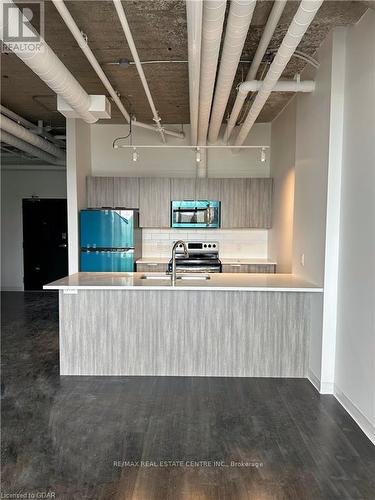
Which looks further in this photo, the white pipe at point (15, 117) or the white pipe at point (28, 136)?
the white pipe at point (15, 117)

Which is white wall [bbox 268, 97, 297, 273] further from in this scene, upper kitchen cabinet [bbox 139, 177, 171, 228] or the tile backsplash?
upper kitchen cabinet [bbox 139, 177, 171, 228]

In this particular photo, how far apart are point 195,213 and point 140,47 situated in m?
2.87

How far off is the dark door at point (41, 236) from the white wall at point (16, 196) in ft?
0.43

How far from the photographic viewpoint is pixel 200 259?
20.4 feet

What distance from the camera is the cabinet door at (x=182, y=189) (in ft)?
20.1

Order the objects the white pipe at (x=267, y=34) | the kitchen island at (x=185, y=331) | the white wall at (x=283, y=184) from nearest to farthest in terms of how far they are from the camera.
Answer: the white pipe at (x=267, y=34), the kitchen island at (x=185, y=331), the white wall at (x=283, y=184)

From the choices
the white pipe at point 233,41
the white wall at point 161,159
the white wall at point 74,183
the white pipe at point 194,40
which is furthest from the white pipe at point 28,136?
the white pipe at point 233,41

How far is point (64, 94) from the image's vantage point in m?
3.42

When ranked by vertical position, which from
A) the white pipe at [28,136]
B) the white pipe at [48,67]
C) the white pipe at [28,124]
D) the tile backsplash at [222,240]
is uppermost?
the white pipe at [28,124]

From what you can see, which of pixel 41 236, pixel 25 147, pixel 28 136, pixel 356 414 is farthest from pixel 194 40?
pixel 41 236

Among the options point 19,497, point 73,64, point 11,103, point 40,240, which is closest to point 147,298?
point 19,497

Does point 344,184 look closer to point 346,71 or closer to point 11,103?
point 346,71

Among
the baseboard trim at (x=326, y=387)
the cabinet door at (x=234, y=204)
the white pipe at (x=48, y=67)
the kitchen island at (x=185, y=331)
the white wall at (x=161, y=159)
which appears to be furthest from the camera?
the white wall at (x=161, y=159)

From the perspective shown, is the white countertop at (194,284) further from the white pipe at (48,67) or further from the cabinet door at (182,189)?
the cabinet door at (182,189)
